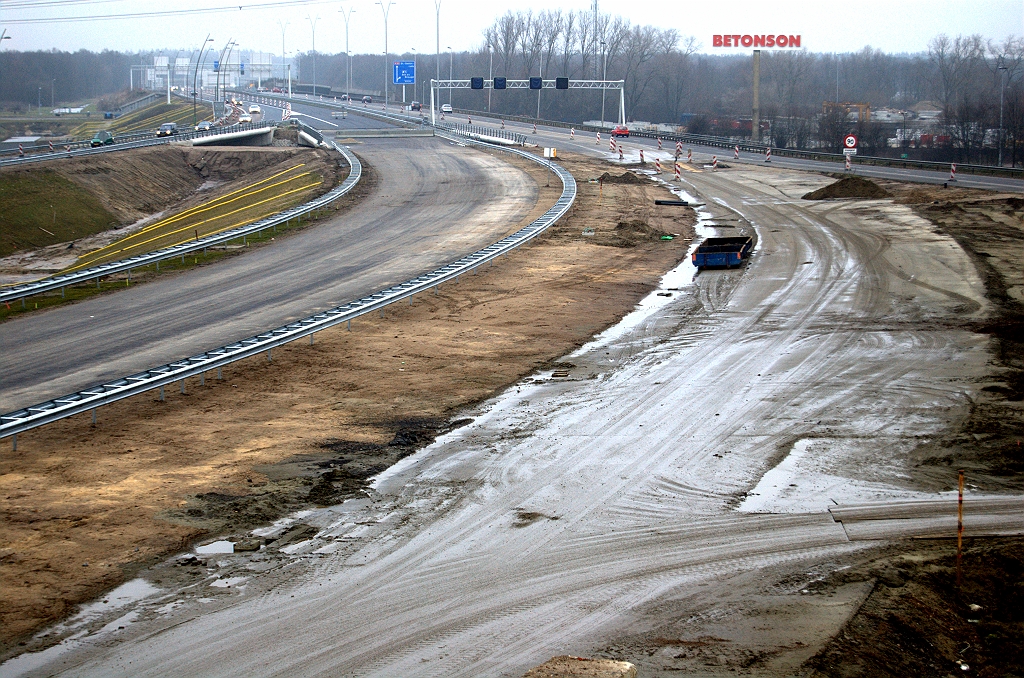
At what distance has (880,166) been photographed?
60.6 metres

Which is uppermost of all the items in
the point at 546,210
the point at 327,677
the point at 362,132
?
the point at 362,132

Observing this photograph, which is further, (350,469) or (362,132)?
(362,132)

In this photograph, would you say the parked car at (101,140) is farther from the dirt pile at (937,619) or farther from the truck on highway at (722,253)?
the dirt pile at (937,619)

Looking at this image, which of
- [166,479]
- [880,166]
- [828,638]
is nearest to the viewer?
[828,638]

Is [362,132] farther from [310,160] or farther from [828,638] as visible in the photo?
[828,638]

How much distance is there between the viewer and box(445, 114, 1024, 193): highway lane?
5062cm

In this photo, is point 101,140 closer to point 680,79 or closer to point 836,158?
point 836,158

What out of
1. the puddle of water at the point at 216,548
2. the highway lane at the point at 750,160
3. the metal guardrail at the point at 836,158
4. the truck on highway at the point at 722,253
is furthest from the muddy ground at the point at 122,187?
the metal guardrail at the point at 836,158

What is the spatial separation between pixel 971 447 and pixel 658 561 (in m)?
6.61

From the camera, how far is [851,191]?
4562cm

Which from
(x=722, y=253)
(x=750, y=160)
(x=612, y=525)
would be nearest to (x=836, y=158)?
(x=750, y=160)

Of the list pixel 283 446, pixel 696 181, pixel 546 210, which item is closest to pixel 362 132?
pixel 696 181

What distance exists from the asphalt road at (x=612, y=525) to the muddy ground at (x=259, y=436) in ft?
2.55

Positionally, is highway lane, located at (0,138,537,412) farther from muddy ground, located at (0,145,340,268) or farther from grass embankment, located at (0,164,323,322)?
muddy ground, located at (0,145,340,268)
